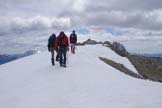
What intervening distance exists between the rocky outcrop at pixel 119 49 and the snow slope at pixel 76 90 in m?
26.1

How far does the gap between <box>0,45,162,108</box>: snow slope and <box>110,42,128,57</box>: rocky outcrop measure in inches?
1027

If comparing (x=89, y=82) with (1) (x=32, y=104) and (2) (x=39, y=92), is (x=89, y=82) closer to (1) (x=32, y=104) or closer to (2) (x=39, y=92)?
(2) (x=39, y=92)

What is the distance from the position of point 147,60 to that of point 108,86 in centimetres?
3956

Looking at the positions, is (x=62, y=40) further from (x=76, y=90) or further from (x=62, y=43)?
(x=76, y=90)

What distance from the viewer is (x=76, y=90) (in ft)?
61.4

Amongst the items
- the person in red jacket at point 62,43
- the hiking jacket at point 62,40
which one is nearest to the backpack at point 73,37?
the person in red jacket at point 62,43

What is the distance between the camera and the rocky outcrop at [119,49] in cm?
5226

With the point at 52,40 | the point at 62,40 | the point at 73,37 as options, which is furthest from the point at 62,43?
the point at 73,37

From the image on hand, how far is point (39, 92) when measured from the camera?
1908 cm

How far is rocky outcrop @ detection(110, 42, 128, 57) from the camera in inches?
2058

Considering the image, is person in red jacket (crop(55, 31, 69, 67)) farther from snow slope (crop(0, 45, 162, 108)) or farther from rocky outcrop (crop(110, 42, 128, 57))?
rocky outcrop (crop(110, 42, 128, 57))

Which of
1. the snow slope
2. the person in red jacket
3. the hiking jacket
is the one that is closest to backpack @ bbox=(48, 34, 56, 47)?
the person in red jacket

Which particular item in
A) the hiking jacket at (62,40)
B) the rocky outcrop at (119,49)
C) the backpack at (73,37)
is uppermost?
the hiking jacket at (62,40)

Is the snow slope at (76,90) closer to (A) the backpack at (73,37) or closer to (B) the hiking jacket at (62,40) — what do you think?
(B) the hiking jacket at (62,40)
